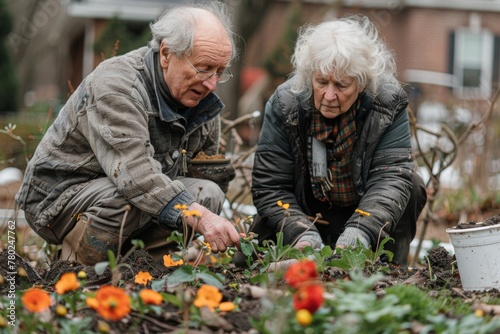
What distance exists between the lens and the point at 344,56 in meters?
3.77

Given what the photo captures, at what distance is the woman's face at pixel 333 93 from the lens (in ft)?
12.6

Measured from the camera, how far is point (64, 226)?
157 inches

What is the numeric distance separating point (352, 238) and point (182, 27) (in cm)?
117

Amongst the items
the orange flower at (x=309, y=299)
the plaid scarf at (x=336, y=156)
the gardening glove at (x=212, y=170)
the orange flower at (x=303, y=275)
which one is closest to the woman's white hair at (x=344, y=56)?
the plaid scarf at (x=336, y=156)

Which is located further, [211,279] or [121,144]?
[121,144]

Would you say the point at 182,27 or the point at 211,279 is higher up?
the point at 182,27

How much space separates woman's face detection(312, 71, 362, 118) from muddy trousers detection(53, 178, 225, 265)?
643 mm

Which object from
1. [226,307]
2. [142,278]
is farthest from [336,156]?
[226,307]

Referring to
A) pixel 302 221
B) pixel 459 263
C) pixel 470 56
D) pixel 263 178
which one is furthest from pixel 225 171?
pixel 470 56

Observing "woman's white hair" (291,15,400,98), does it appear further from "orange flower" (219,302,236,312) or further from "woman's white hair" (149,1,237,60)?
"orange flower" (219,302,236,312)

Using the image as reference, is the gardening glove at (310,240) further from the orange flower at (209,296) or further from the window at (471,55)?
the window at (471,55)

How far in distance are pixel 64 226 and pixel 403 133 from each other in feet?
5.43

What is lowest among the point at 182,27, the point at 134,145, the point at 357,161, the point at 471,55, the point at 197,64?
the point at 471,55

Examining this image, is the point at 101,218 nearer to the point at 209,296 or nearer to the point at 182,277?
the point at 182,277
